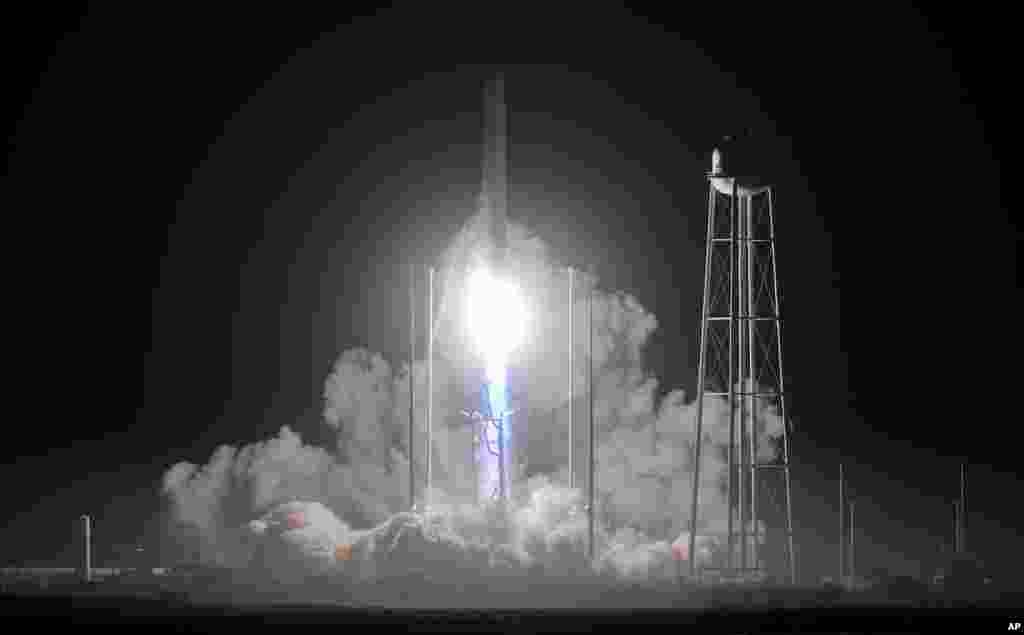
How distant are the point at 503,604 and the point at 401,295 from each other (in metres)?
38.8

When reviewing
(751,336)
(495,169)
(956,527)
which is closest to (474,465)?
(495,169)

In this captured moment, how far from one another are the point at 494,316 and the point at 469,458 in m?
7.74

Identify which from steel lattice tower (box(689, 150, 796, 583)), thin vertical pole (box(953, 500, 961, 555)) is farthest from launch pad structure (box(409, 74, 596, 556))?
thin vertical pole (box(953, 500, 961, 555))

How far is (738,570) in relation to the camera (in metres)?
96.6

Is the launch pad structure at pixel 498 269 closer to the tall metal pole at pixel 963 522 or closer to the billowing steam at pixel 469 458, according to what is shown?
the billowing steam at pixel 469 458

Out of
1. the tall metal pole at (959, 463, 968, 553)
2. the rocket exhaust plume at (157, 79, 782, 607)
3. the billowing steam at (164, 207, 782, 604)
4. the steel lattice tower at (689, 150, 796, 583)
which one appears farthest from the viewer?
the tall metal pole at (959, 463, 968, 553)

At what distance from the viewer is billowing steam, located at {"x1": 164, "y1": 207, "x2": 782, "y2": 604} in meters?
106

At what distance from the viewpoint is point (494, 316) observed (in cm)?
11056

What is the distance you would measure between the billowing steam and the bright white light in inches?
109

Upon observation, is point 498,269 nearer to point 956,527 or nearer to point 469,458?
point 469,458

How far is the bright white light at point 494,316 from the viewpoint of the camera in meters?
111

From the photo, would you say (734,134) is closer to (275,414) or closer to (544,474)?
(544,474)

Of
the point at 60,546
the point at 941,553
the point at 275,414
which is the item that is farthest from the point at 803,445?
the point at 60,546

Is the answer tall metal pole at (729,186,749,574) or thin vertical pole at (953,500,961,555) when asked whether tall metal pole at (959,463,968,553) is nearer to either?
thin vertical pole at (953,500,961,555)
